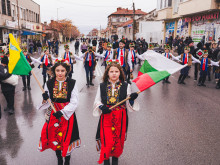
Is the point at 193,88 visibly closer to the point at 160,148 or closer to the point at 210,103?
the point at 210,103

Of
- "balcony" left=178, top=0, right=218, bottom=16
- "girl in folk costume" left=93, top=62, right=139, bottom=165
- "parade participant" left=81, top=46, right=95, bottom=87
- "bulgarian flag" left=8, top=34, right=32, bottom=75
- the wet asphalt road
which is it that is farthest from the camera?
"balcony" left=178, top=0, right=218, bottom=16

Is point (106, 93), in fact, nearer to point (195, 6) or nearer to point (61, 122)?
point (61, 122)

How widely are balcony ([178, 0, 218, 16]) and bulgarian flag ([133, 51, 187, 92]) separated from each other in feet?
53.7

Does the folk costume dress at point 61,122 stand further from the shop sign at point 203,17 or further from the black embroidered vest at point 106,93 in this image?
the shop sign at point 203,17

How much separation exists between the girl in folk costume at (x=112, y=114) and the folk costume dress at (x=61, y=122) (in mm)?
386

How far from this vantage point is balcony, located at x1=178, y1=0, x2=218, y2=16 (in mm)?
16953

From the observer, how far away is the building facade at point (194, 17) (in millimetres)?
17911

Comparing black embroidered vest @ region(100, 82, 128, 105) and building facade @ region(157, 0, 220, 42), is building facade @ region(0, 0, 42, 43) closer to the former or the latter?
building facade @ region(157, 0, 220, 42)

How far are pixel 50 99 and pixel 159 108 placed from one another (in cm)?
421

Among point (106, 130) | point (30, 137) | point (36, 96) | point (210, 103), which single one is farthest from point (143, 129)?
point (36, 96)

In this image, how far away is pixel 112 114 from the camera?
3.03 m

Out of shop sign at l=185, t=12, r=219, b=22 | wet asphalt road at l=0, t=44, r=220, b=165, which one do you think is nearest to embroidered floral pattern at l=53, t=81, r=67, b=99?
wet asphalt road at l=0, t=44, r=220, b=165

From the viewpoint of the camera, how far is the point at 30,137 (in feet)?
14.9

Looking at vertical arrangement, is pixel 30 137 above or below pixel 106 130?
below
